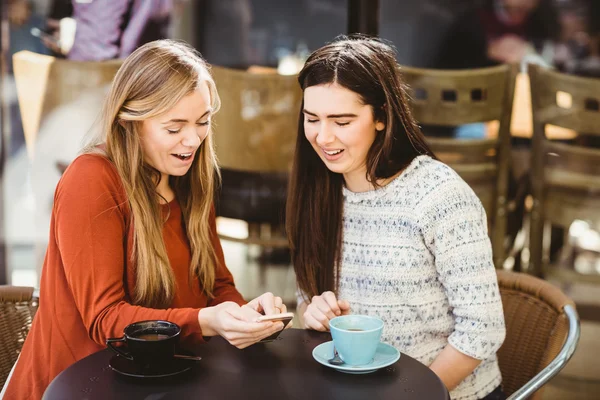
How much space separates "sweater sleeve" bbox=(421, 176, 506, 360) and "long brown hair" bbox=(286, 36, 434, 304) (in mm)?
161

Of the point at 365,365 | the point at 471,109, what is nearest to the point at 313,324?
the point at 365,365

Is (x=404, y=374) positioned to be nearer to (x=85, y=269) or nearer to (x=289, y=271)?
(x=85, y=269)

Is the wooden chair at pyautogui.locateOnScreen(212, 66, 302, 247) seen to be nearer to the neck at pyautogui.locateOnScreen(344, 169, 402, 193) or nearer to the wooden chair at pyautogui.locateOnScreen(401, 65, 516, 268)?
the wooden chair at pyautogui.locateOnScreen(401, 65, 516, 268)

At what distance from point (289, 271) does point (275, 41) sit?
1061 mm

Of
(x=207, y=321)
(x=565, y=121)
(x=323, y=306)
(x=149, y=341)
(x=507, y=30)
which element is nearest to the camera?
(x=149, y=341)

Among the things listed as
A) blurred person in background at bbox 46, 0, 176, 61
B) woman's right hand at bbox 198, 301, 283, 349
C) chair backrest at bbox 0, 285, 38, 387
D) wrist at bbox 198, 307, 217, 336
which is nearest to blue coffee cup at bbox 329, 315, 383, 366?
woman's right hand at bbox 198, 301, 283, 349

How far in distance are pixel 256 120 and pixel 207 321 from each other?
173 cm

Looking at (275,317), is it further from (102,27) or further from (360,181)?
(102,27)

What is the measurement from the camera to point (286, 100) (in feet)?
10.3

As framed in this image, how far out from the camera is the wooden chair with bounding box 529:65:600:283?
→ 3.05 meters

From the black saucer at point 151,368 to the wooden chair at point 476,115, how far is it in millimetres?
1945

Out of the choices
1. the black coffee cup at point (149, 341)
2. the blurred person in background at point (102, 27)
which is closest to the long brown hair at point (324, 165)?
the black coffee cup at point (149, 341)

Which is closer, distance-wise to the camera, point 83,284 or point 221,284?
point 83,284

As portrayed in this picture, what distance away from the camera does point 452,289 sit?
1721 mm
